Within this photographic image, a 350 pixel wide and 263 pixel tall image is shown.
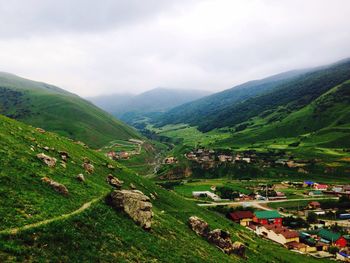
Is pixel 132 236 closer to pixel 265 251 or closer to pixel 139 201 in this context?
pixel 139 201

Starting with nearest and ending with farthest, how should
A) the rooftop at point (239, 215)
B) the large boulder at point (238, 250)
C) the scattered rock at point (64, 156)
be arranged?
the large boulder at point (238, 250) → the scattered rock at point (64, 156) → the rooftop at point (239, 215)

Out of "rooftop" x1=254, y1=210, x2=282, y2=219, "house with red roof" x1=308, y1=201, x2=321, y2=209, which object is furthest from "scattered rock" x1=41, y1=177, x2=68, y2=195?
"house with red roof" x1=308, y1=201, x2=321, y2=209

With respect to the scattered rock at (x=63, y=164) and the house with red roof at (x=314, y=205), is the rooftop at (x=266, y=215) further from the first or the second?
the scattered rock at (x=63, y=164)

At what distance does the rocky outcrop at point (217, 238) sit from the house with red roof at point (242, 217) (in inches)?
2658

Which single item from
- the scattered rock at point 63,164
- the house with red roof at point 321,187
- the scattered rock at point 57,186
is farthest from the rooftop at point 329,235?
the scattered rock at point 57,186

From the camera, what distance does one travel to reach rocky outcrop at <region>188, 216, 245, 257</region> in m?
52.2

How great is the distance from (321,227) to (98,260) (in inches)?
4846

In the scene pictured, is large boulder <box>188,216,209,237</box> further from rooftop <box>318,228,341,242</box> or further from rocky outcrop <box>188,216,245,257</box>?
rooftop <box>318,228,341,242</box>

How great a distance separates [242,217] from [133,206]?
92367 mm

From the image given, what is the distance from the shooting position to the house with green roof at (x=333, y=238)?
102562mm

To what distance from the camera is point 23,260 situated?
898 inches

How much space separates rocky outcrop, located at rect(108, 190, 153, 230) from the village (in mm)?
74881

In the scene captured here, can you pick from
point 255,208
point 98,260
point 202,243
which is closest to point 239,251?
point 202,243

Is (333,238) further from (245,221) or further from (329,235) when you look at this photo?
(245,221)
